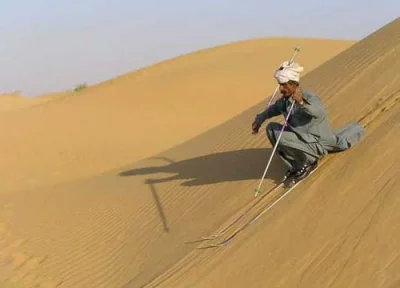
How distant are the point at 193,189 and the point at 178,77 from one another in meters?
18.1

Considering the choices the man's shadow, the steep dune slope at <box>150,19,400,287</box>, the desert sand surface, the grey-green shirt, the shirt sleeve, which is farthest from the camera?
the man's shadow

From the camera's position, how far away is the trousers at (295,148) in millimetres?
6789

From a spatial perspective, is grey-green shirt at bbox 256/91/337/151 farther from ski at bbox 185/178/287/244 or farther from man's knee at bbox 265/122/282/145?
ski at bbox 185/178/287/244

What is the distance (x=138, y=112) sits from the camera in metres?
22.8

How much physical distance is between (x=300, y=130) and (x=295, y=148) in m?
0.20

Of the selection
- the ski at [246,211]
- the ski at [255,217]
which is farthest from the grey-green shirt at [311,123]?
the ski at [246,211]

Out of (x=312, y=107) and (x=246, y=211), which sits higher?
(x=312, y=107)

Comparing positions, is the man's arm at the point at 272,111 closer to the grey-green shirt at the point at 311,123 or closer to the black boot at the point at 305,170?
the grey-green shirt at the point at 311,123

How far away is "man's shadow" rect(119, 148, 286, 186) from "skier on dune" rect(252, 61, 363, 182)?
55 centimetres

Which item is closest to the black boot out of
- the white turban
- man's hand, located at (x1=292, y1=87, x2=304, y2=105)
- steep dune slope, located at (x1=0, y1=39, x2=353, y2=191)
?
man's hand, located at (x1=292, y1=87, x2=304, y2=105)

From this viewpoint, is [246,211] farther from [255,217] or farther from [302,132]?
[302,132]

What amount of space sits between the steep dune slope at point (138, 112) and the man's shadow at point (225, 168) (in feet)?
16.0

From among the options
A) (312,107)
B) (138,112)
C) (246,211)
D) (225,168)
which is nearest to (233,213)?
(246,211)

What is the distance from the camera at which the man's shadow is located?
8.05 metres
